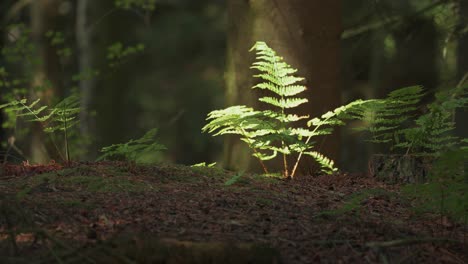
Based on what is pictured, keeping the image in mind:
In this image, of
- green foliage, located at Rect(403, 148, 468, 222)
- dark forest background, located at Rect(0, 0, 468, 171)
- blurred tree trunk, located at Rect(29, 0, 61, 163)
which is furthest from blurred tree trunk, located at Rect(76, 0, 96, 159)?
green foliage, located at Rect(403, 148, 468, 222)

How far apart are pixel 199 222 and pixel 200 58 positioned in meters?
22.1

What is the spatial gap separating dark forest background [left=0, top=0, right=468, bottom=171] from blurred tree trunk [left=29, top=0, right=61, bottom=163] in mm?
22

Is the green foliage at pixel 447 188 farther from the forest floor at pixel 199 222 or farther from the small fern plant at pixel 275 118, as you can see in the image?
the small fern plant at pixel 275 118

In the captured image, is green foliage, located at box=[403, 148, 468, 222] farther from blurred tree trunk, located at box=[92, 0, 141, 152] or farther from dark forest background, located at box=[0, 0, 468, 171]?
blurred tree trunk, located at box=[92, 0, 141, 152]

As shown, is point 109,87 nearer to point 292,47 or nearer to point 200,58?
point 292,47

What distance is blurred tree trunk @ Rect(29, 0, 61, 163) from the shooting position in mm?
10703

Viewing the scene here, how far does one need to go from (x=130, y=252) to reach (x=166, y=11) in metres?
23.2

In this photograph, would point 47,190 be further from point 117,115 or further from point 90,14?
point 90,14

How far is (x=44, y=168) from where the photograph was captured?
5484 mm

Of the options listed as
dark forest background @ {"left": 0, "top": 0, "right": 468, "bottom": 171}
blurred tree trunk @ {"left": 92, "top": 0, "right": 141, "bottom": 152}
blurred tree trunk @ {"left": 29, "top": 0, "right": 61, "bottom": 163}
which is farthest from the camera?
blurred tree trunk @ {"left": 92, "top": 0, "right": 141, "bottom": 152}

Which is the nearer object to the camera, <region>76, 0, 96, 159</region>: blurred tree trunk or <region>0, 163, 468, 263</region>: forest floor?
<region>0, 163, 468, 263</region>: forest floor

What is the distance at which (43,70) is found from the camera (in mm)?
11805

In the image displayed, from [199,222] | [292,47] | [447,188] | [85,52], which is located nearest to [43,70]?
[85,52]

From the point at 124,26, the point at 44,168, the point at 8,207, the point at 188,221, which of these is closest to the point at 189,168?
the point at 44,168
